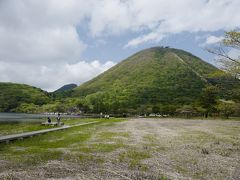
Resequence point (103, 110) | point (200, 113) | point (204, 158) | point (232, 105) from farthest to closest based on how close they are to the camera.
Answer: point (103, 110), point (200, 113), point (232, 105), point (204, 158)

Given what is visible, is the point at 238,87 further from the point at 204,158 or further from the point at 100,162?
the point at 100,162

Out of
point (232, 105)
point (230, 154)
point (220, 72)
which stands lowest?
point (230, 154)

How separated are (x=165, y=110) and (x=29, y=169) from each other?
170 m

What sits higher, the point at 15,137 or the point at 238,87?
the point at 238,87

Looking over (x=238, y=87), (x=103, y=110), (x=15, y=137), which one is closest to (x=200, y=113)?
(x=103, y=110)

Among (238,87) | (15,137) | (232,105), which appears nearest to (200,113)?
(232,105)

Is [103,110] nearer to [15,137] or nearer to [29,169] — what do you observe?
[15,137]

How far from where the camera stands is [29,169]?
15.0 m

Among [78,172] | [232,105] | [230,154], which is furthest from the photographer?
[232,105]

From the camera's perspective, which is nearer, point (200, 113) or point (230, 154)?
point (230, 154)

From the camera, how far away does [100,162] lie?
17703mm

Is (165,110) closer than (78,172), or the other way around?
(78,172)

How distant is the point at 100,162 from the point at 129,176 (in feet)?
13.9

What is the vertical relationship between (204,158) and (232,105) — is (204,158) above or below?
below
